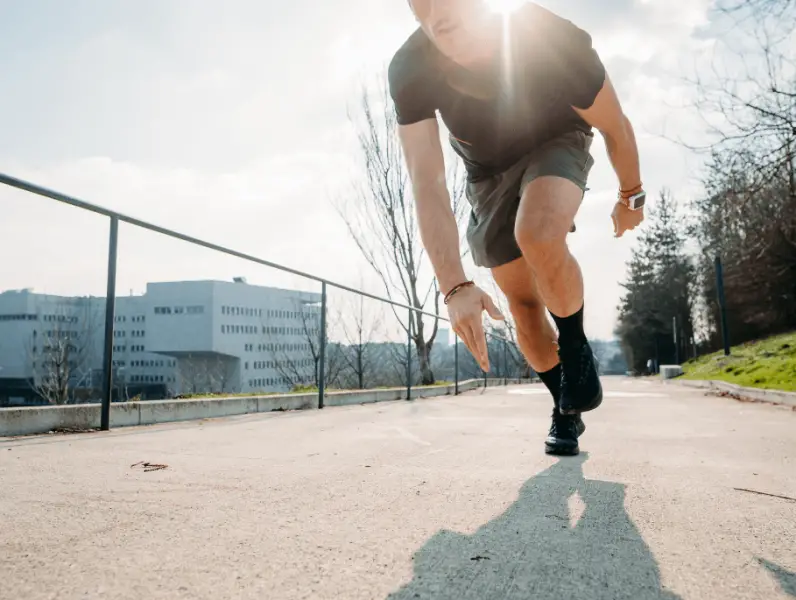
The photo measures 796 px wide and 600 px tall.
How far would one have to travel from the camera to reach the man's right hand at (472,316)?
3.65ft

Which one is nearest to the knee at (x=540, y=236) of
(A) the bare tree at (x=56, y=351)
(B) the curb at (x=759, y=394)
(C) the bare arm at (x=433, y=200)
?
(C) the bare arm at (x=433, y=200)

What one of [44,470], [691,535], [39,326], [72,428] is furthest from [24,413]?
[39,326]

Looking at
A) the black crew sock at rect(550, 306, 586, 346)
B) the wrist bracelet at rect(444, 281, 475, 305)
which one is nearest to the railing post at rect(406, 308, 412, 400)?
the black crew sock at rect(550, 306, 586, 346)

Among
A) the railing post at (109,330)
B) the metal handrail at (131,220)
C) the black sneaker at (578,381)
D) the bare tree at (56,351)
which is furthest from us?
the bare tree at (56,351)

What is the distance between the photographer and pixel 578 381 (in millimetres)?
1651

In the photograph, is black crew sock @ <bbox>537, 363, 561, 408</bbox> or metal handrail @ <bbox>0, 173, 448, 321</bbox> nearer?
black crew sock @ <bbox>537, 363, 561, 408</bbox>

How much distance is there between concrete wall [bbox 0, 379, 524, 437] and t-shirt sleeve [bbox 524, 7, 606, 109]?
2.49 metres

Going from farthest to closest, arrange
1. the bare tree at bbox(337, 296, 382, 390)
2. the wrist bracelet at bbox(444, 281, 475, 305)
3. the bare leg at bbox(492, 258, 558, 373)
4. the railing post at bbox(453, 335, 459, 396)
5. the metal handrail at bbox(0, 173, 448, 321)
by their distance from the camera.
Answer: the railing post at bbox(453, 335, 459, 396) < the bare tree at bbox(337, 296, 382, 390) < the metal handrail at bbox(0, 173, 448, 321) < the bare leg at bbox(492, 258, 558, 373) < the wrist bracelet at bbox(444, 281, 475, 305)

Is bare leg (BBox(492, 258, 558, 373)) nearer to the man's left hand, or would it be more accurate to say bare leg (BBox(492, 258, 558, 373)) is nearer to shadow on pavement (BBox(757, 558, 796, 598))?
the man's left hand

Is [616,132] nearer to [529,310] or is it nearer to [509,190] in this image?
[509,190]

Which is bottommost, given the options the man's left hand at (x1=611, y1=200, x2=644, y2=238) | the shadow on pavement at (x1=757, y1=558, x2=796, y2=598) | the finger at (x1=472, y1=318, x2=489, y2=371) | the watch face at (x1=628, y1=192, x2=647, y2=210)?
the shadow on pavement at (x1=757, y1=558, x2=796, y2=598)

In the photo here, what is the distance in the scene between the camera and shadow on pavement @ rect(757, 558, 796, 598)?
697 mm

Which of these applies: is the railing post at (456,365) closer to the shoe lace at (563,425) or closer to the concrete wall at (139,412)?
the concrete wall at (139,412)

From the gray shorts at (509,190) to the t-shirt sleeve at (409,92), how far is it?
420 millimetres
